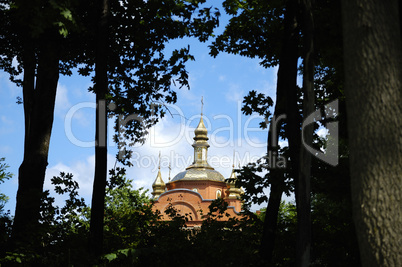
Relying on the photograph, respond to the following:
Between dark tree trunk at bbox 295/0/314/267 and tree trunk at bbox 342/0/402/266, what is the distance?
298 cm

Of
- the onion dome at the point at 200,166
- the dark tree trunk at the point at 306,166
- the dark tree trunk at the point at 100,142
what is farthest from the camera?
the onion dome at the point at 200,166

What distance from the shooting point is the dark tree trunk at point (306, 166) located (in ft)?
25.5

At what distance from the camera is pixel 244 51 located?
15.0 meters

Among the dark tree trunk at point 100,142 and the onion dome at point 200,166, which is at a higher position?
the onion dome at point 200,166

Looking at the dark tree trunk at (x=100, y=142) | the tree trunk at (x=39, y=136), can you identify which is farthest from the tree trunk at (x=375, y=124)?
the tree trunk at (x=39, y=136)

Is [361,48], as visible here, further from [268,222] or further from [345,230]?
[345,230]

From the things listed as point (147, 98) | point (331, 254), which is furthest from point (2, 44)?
point (331, 254)

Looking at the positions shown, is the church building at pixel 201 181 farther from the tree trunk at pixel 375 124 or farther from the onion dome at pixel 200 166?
the tree trunk at pixel 375 124

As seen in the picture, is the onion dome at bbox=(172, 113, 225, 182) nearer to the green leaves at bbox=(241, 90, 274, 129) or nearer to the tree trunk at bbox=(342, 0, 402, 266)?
the green leaves at bbox=(241, 90, 274, 129)

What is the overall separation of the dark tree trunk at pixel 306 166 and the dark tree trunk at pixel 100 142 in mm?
4172

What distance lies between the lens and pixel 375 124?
4.73m

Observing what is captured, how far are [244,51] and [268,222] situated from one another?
6.86 meters

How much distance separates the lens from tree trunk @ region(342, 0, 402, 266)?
15.0 ft

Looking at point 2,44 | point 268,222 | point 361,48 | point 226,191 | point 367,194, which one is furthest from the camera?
point 226,191
